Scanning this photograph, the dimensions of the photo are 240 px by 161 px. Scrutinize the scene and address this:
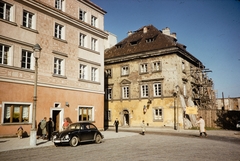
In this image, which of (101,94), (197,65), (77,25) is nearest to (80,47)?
(77,25)

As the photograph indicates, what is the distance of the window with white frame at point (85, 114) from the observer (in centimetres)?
2308

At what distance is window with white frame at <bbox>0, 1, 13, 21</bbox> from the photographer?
17.2 meters

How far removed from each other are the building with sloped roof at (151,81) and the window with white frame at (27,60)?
19.0m

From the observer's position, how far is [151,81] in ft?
111

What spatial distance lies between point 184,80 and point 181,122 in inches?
262

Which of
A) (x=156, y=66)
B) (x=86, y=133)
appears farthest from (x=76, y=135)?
(x=156, y=66)

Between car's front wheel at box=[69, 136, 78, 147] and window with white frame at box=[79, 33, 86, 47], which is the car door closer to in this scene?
car's front wheel at box=[69, 136, 78, 147]

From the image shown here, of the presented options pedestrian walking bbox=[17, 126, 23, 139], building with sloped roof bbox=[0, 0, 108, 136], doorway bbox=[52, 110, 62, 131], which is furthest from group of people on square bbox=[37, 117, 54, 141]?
doorway bbox=[52, 110, 62, 131]

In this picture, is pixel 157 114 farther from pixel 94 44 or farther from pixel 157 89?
pixel 94 44

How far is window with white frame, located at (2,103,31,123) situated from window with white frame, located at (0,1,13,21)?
6.80 meters

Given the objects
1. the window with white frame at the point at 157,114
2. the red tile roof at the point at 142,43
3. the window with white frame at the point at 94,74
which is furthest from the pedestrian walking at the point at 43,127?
the red tile roof at the point at 142,43

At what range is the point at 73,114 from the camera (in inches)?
870

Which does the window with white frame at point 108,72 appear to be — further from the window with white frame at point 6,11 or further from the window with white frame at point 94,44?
the window with white frame at point 6,11

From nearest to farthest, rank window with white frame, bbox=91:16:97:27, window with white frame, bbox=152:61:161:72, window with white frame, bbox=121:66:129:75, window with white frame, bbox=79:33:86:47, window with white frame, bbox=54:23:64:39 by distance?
window with white frame, bbox=54:23:64:39 < window with white frame, bbox=79:33:86:47 < window with white frame, bbox=91:16:97:27 < window with white frame, bbox=152:61:161:72 < window with white frame, bbox=121:66:129:75
